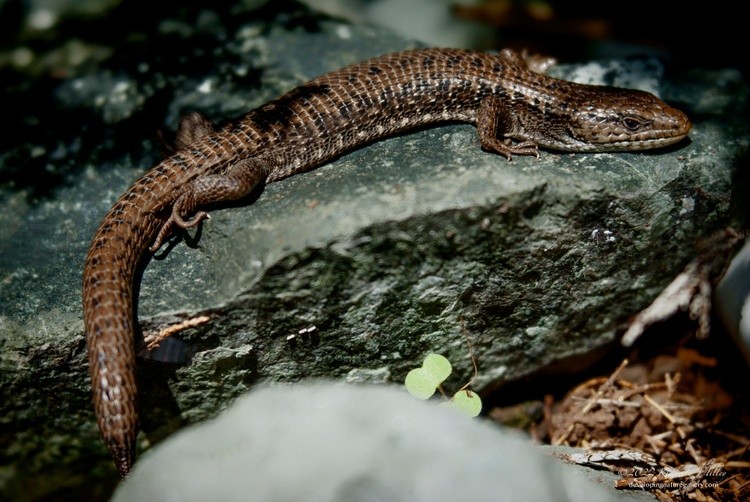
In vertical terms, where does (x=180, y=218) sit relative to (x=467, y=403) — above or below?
above

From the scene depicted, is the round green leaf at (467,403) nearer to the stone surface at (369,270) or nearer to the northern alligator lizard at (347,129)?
the stone surface at (369,270)

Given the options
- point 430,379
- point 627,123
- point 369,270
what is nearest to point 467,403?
point 430,379

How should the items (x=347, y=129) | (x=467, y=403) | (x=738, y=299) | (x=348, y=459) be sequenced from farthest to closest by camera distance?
(x=347, y=129)
(x=738, y=299)
(x=467, y=403)
(x=348, y=459)

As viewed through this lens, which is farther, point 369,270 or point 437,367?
point 437,367

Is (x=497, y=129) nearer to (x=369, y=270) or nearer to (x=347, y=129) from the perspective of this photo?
(x=347, y=129)

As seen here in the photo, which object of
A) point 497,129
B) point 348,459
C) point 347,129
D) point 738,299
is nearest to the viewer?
point 348,459

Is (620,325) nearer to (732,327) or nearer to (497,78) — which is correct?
(732,327)
